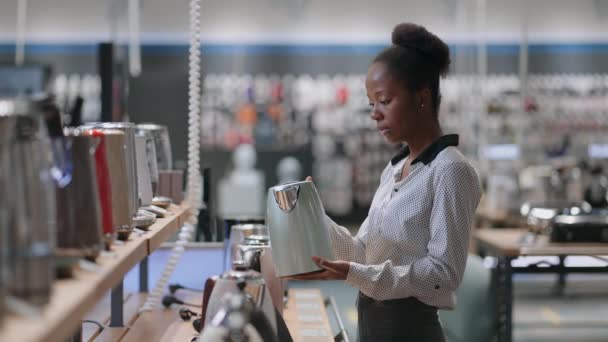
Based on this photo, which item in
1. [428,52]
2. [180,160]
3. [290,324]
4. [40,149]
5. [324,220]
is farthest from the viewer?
[180,160]

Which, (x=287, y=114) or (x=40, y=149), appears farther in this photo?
(x=287, y=114)

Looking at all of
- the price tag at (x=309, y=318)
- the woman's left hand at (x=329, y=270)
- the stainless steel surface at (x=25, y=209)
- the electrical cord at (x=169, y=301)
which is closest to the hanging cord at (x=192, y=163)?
the electrical cord at (x=169, y=301)

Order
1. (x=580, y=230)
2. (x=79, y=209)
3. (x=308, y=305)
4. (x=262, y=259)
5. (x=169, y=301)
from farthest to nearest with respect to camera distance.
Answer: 1. (x=580, y=230)
2. (x=308, y=305)
3. (x=169, y=301)
4. (x=262, y=259)
5. (x=79, y=209)

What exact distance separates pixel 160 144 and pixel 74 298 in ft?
6.28

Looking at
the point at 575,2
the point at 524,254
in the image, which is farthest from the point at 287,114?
the point at 524,254

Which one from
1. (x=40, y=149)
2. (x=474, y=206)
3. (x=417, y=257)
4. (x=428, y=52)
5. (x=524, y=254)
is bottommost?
(x=524, y=254)

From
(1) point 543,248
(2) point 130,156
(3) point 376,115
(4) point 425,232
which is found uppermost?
(3) point 376,115

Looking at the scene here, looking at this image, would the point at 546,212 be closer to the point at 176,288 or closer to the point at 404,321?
the point at 176,288

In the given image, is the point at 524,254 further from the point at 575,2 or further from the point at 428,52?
the point at 575,2

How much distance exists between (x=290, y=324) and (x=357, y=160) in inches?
296

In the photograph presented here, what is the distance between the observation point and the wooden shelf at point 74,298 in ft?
3.29

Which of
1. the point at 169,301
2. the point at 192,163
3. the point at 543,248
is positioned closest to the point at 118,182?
the point at 192,163

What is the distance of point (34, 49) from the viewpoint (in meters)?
10.6

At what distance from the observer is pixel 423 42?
2.33 m
